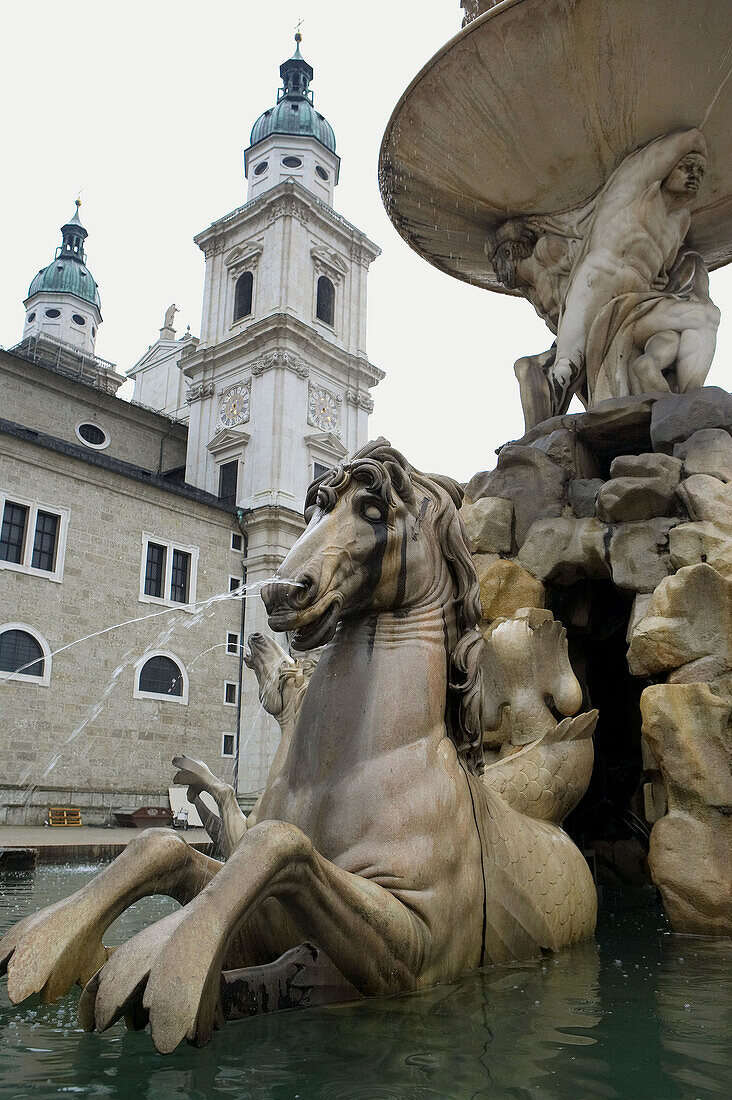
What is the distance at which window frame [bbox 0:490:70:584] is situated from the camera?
75.8ft

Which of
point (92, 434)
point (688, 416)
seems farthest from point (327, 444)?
point (688, 416)

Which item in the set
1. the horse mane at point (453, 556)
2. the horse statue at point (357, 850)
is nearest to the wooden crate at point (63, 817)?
the horse statue at point (357, 850)

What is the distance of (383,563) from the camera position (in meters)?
2.69

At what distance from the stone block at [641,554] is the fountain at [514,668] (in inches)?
0.5

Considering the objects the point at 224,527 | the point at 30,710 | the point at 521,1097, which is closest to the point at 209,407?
the point at 224,527

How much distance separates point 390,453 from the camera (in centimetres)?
281

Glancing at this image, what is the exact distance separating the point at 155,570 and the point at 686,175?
2279cm

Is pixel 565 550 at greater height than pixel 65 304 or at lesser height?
lesser

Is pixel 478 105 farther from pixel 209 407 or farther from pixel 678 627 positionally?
pixel 209 407

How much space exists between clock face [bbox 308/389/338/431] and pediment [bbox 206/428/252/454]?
9.22ft

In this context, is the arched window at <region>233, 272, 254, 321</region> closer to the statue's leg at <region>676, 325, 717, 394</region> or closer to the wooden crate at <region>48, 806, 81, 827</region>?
the wooden crate at <region>48, 806, 81, 827</region>

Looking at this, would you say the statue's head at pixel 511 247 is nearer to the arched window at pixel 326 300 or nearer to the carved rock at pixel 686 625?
the carved rock at pixel 686 625

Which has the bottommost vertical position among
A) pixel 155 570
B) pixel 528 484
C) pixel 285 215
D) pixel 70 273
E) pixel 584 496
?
pixel 584 496

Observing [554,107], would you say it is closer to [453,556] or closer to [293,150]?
[453,556]
